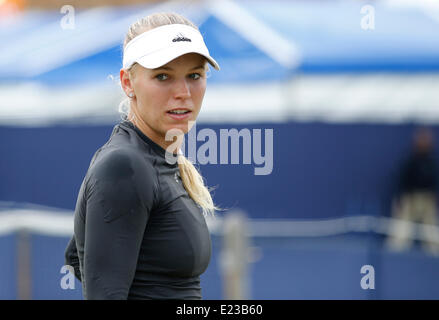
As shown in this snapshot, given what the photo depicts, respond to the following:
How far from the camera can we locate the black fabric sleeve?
1.82 m

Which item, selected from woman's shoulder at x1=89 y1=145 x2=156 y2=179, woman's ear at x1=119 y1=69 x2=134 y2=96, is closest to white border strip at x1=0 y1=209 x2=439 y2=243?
woman's ear at x1=119 y1=69 x2=134 y2=96

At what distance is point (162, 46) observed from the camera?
198 cm

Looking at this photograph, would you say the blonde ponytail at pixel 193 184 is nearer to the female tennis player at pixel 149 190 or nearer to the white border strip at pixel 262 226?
the female tennis player at pixel 149 190

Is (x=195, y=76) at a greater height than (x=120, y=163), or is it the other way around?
(x=195, y=76)

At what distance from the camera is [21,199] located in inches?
364

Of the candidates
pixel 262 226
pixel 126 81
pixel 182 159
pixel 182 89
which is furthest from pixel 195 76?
pixel 262 226

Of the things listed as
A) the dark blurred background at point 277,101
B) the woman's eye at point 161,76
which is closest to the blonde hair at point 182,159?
the woman's eye at point 161,76

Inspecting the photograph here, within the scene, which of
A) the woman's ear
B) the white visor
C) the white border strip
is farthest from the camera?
the white border strip

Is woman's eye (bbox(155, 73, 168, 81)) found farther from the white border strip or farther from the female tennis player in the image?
the white border strip

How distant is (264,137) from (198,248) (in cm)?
591

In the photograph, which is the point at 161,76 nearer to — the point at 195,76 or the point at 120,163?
the point at 195,76

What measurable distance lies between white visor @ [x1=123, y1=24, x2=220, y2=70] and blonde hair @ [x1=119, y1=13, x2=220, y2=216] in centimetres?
3

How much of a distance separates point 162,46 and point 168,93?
132mm
